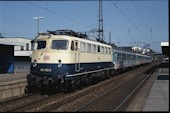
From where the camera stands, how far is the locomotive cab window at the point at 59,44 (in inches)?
659

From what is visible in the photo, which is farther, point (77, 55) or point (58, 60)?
point (77, 55)

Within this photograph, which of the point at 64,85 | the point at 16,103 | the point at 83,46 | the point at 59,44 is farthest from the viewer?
the point at 83,46

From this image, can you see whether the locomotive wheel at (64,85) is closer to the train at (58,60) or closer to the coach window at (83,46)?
the train at (58,60)

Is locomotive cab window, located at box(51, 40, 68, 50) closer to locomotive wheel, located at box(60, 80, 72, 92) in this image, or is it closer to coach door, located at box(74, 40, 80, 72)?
coach door, located at box(74, 40, 80, 72)

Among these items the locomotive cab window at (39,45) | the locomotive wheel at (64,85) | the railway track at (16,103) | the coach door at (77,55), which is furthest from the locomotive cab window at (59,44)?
the railway track at (16,103)

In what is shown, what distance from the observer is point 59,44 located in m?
16.9

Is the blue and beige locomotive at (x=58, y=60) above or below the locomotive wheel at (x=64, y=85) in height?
above

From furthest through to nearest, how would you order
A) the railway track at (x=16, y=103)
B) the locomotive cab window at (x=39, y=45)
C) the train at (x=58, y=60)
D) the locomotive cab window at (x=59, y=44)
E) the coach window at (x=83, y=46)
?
the coach window at (x=83, y=46), the locomotive cab window at (x=39, y=45), the locomotive cab window at (x=59, y=44), the train at (x=58, y=60), the railway track at (x=16, y=103)

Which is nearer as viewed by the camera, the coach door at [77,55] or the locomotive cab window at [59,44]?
the locomotive cab window at [59,44]

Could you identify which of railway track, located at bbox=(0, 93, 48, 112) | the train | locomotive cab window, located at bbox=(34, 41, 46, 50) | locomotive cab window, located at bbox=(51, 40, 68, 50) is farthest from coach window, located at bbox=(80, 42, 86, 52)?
railway track, located at bbox=(0, 93, 48, 112)

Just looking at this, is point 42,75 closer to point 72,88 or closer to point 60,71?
point 60,71

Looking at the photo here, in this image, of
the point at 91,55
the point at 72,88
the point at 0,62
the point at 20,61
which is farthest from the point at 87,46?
the point at 20,61

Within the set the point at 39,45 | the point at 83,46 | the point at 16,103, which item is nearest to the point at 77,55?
the point at 83,46

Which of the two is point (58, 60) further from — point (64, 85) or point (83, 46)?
point (83, 46)
